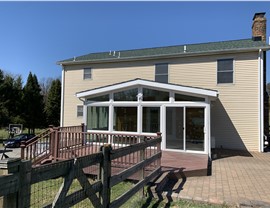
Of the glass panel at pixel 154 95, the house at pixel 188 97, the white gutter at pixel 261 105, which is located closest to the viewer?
the house at pixel 188 97

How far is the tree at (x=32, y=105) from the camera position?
1054 inches

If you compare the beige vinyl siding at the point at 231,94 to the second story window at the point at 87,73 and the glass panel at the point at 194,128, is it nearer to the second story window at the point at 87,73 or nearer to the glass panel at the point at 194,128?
the glass panel at the point at 194,128

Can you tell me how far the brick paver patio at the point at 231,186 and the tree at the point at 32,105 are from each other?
2411cm

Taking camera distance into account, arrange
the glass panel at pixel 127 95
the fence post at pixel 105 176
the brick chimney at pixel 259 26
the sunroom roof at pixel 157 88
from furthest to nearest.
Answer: the brick chimney at pixel 259 26 < the glass panel at pixel 127 95 < the sunroom roof at pixel 157 88 < the fence post at pixel 105 176

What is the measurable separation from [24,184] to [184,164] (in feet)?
21.4

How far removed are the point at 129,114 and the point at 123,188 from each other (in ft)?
18.7

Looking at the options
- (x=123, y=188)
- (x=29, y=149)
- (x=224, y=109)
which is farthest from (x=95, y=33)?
(x=123, y=188)

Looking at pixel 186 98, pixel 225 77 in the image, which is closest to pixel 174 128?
pixel 186 98

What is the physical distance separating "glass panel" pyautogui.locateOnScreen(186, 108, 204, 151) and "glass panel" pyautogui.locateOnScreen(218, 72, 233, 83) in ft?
13.4

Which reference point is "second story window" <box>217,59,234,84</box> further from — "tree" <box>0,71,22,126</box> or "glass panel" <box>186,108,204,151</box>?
"tree" <box>0,71,22,126</box>

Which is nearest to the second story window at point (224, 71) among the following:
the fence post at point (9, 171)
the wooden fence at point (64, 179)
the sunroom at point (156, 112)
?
the sunroom at point (156, 112)

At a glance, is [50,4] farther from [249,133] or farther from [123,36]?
[249,133]

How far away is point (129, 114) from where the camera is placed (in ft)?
37.3

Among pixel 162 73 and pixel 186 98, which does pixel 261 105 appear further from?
pixel 162 73
